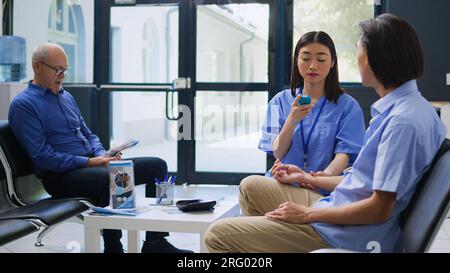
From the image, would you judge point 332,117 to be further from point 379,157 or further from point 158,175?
point 158,175

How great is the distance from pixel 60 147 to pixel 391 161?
2.40 metres

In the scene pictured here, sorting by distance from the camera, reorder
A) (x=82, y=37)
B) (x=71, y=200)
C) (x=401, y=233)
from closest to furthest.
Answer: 1. (x=401, y=233)
2. (x=71, y=200)
3. (x=82, y=37)

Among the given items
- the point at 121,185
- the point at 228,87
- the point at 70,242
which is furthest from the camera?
the point at 228,87

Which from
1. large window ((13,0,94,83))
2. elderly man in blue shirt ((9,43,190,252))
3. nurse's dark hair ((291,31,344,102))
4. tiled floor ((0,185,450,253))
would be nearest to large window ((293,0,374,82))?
tiled floor ((0,185,450,253))

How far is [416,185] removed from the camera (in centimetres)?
165

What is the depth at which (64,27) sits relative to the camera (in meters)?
6.45

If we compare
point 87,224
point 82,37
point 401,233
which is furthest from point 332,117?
point 82,37

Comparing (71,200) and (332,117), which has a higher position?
(332,117)

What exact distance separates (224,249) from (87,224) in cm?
106

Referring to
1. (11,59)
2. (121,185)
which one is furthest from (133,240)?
(11,59)

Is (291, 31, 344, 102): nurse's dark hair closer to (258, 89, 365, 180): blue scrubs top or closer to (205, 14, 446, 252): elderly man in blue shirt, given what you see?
(258, 89, 365, 180): blue scrubs top

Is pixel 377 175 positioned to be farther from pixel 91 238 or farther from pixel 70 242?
pixel 70 242

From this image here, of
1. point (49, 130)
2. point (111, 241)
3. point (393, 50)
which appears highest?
point (393, 50)

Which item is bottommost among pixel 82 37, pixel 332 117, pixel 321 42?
pixel 332 117
